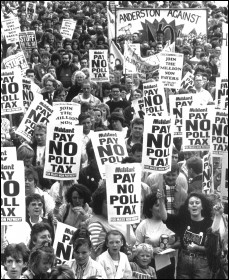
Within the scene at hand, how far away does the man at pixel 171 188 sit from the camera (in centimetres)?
1358

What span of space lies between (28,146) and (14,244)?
4.04 meters

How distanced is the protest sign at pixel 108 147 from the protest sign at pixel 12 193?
6.04ft

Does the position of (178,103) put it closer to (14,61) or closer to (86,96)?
(86,96)

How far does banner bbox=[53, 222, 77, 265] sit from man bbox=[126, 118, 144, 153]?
12.7ft

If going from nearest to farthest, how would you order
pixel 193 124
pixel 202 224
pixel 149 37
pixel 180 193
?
pixel 202 224
pixel 180 193
pixel 193 124
pixel 149 37

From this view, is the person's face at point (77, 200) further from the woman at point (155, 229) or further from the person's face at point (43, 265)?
the person's face at point (43, 265)

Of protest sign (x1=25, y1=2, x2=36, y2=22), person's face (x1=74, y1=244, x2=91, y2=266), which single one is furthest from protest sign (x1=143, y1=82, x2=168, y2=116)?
protest sign (x1=25, y1=2, x2=36, y2=22)

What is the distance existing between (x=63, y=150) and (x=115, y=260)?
288cm

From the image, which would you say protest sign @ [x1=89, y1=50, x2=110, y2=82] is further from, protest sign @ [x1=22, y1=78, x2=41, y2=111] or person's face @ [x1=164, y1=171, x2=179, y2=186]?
person's face @ [x1=164, y1=171, x2=179, y2=186]

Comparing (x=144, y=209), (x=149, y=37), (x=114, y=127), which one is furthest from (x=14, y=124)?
(x=149, y=37)

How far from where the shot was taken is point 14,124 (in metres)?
19.2

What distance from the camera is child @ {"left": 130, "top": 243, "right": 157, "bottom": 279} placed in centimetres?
1165

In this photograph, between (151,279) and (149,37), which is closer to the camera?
(151,279)

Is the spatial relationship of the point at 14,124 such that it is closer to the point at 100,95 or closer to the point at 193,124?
the point at 100,95
